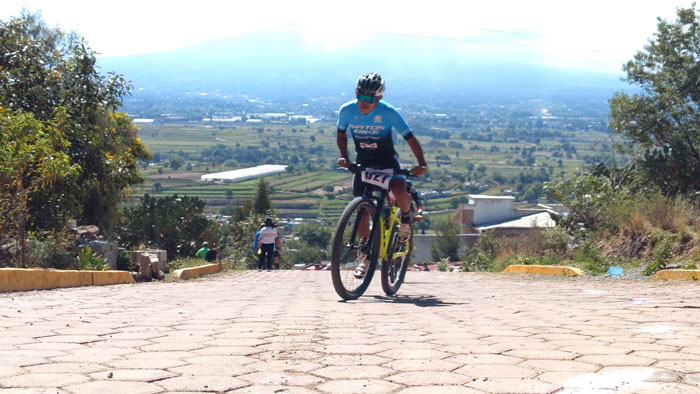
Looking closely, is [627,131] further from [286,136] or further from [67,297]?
[286,136]

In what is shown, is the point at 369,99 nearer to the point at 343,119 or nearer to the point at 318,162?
the point at 343,119

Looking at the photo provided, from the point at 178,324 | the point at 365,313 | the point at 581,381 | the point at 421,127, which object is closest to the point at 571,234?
the point at 365,313

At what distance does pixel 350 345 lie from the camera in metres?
3.96

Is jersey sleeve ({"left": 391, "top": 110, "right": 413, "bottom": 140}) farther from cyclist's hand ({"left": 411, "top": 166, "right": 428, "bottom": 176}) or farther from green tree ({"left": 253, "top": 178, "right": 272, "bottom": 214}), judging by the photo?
green tree ({"left": 253, "top": 178, "right": 272, "bottom": 214})

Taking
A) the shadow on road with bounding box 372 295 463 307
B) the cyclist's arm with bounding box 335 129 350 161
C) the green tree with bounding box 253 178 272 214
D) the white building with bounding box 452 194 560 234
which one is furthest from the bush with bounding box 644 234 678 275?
the green tree with bounding box 253 178 272 214

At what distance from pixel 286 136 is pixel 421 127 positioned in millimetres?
24754

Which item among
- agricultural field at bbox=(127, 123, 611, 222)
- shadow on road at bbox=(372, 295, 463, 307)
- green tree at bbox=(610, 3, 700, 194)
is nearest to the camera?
shadow on road at bbox=(372, 295, 463, 307)

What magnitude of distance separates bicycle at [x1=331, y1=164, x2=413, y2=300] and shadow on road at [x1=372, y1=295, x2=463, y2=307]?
0.65 feet

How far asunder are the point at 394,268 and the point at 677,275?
10.3 feet

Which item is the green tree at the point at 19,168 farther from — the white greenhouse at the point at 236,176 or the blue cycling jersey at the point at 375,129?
the white greenhouse at the point at 236,176

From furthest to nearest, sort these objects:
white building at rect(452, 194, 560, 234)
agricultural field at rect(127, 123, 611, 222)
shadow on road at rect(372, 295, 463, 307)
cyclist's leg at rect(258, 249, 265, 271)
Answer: agricultural field at rect(127, 123, 611, 222) → white building at rect(452, 194, 560, 234) → cyclist's leg at rect(258, 249, 265, 271) → shadow on road at rect(372, 295, 463, 307)

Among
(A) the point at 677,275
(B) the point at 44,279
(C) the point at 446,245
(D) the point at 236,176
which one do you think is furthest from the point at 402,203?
(D) the point at 236,176

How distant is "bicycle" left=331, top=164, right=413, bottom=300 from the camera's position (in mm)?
6543

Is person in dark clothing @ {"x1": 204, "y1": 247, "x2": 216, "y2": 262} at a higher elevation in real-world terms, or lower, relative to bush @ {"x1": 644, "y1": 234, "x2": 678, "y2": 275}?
lower
